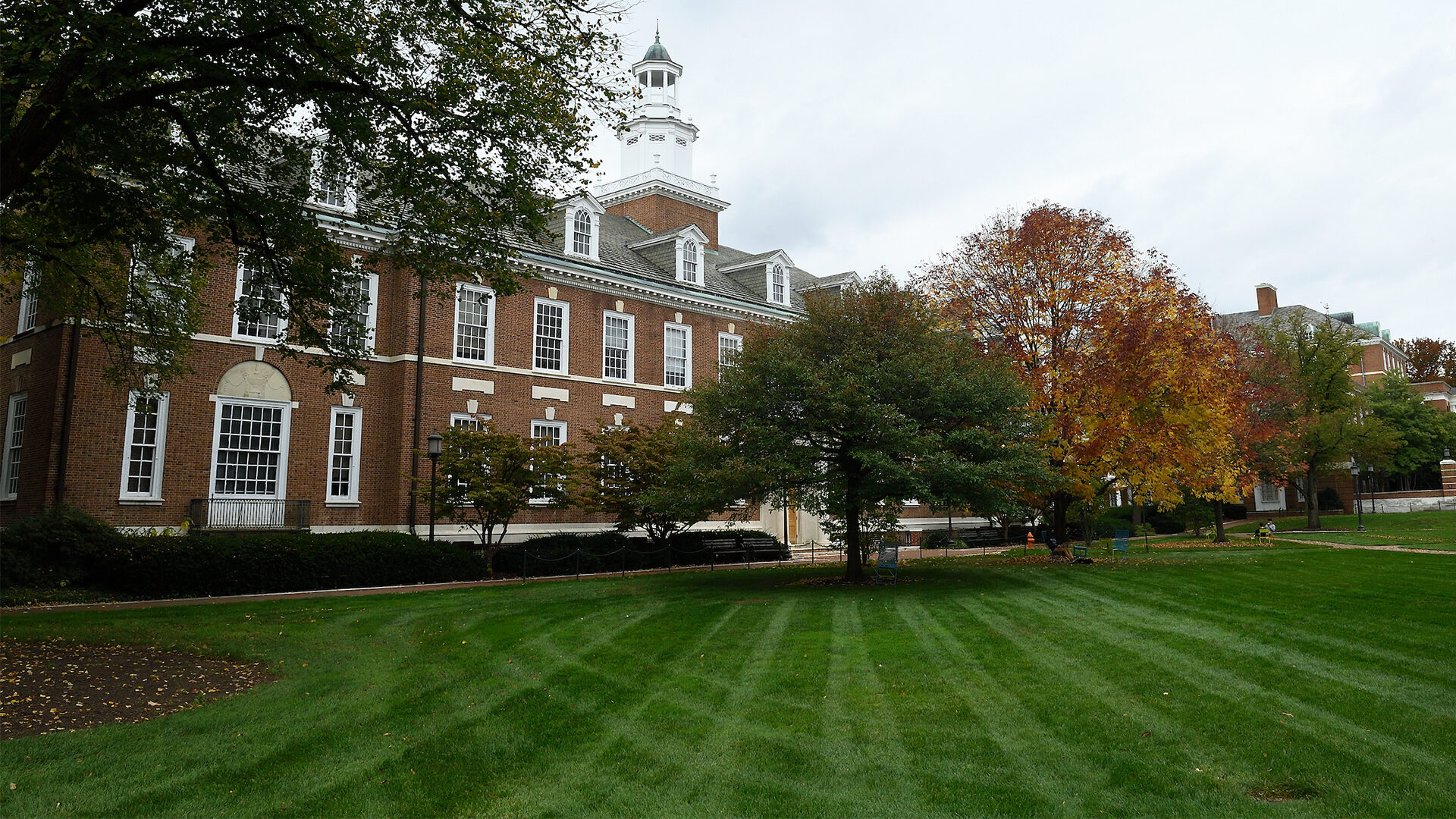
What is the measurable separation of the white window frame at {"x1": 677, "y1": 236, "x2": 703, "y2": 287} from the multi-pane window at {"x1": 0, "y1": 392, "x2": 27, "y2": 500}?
19686mm

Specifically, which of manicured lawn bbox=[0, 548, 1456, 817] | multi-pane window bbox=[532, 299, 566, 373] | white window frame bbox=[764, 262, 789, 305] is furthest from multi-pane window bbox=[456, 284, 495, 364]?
manicured lawn bbox=[0, 548, 1456, 817]

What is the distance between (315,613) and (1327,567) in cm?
1991

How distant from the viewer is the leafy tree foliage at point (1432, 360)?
2712 inches

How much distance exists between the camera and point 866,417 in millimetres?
17000

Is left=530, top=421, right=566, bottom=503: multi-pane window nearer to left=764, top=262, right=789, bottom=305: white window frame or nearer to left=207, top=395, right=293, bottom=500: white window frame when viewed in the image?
left=207, top=395, right=293, bottom=500: white window frame

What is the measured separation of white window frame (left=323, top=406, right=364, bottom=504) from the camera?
2453 centimetres

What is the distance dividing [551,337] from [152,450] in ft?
37.2

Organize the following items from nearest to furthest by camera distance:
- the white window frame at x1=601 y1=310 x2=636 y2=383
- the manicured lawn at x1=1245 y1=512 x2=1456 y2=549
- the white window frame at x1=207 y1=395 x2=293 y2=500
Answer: the white window frame at x1=207 y1=395 x2=293 y2=500 < the manicured lawn at x1=1245 y1=512 x2=1456 y2=549 < the white window frame at x1=601 y1=310 x2=636 y2=383

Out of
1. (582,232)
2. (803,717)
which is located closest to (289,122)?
(803,717)

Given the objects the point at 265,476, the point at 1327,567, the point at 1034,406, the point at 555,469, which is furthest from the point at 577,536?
the point at 1327,567

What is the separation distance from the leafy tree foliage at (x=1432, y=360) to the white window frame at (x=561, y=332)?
232 ft

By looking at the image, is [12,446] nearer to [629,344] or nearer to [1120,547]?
[629,344]

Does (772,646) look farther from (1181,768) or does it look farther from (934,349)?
(934,349)

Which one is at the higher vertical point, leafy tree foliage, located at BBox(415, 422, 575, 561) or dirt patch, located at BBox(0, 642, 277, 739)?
leafy tree foliage, located at BBox(415, 422, 575, 561)
